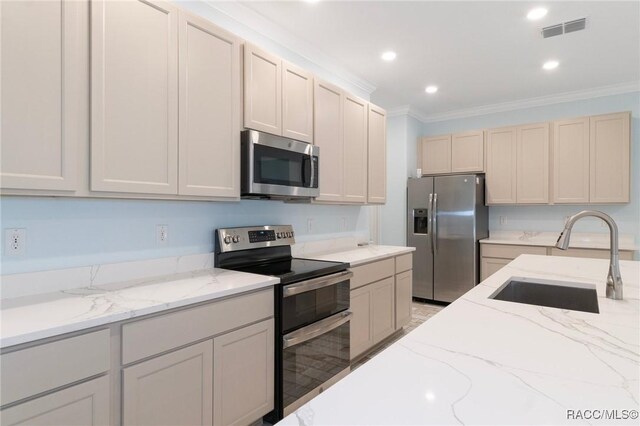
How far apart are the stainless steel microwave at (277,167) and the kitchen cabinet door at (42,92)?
0.92m

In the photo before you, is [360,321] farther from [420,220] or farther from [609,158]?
[609,158]

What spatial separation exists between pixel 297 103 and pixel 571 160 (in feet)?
11.5

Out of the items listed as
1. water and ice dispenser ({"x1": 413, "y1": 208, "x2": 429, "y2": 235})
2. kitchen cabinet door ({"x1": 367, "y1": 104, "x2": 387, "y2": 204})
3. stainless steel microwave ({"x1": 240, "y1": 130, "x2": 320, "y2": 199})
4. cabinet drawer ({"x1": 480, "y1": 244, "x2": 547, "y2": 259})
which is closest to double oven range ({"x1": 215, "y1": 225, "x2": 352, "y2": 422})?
stainless steel microwave ({"x1": 240, "y1": 130, "x2": 320, "y2": 199})

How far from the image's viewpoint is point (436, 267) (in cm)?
464

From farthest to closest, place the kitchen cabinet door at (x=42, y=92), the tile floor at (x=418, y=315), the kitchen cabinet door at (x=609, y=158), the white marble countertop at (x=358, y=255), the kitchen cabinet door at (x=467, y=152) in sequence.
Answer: the kitchen cabinet door at (x=467, y=152), the kitchen cabinet door at (x=609, y=158), the tile floor at (x=418, y=315), the white marble countertop at (x=358, y=255), the kitchen cabinet door at (x=42, y=92)

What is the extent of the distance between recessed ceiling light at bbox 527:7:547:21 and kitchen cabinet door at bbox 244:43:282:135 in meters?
1.93

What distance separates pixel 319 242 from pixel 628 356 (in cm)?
260

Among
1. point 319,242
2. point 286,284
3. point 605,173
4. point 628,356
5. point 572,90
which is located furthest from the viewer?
point 572,90

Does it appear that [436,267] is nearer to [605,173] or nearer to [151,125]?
[605,173]

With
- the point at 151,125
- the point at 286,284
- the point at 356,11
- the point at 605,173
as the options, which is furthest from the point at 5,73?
the point at 605,173

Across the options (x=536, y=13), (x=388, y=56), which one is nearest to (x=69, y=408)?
(x=388, y=56)

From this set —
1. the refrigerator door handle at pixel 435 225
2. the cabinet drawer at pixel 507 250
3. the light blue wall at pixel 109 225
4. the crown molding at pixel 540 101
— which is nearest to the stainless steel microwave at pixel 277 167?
the light blue wall at pixel 109 225

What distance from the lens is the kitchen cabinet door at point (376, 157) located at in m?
3.58

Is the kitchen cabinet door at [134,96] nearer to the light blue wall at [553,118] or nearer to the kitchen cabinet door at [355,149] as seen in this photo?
the kitchen cabinet door at [355,149]
